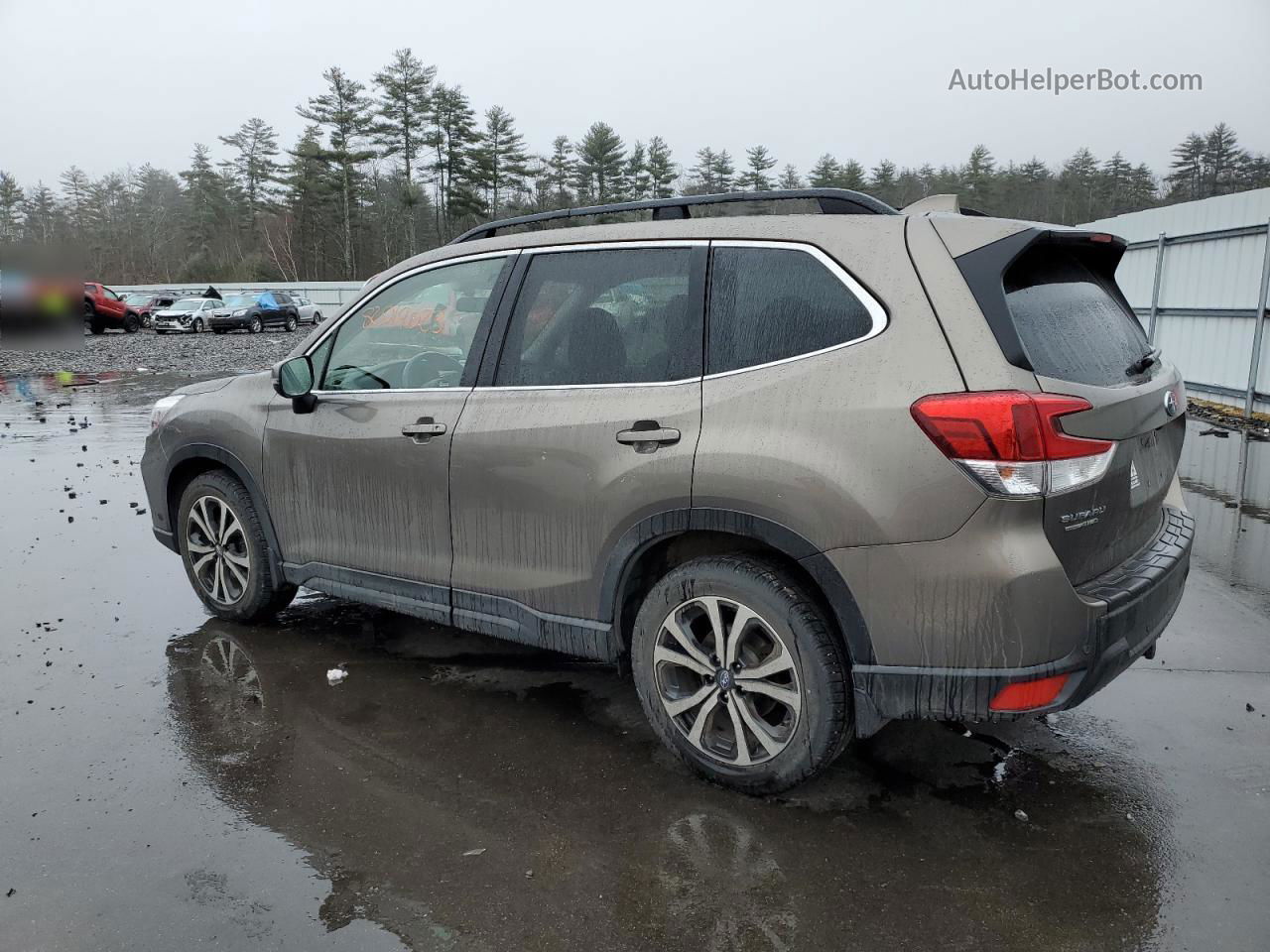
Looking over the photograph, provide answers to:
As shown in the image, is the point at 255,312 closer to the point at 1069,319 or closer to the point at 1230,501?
the point at 1230,501

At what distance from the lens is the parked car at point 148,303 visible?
1534 inches

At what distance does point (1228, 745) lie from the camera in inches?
145

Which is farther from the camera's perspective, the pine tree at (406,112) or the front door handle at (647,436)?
the pine tree at (406,112)

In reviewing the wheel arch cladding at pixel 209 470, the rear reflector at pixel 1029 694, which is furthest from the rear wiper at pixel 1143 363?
the wheel arch cladding at pixel 209 470

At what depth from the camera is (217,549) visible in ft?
16.6

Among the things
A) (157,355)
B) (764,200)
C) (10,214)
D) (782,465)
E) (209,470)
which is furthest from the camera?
(157,355)

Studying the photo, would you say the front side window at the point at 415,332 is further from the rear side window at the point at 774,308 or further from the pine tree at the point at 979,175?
the pine tree at the point at 979,175

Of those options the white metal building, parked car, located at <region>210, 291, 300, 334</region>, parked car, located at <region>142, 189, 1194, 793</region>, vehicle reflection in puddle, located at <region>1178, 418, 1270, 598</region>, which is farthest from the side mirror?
parked car, located at <region>210, 291, 300, 334</region>

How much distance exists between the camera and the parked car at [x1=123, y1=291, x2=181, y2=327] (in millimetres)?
38969

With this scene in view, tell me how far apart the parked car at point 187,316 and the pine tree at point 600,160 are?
99.7 feet

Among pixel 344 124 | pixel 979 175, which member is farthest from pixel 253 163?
pixel 979 175

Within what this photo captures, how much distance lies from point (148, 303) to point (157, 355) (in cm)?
1621

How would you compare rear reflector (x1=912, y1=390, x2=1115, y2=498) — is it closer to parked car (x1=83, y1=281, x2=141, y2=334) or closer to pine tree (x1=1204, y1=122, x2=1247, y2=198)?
parked car (x1=83, y1=281, x2=141, y2=334)

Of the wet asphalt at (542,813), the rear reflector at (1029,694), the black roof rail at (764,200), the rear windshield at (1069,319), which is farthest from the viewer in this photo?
the black roof rail at (764,200)
